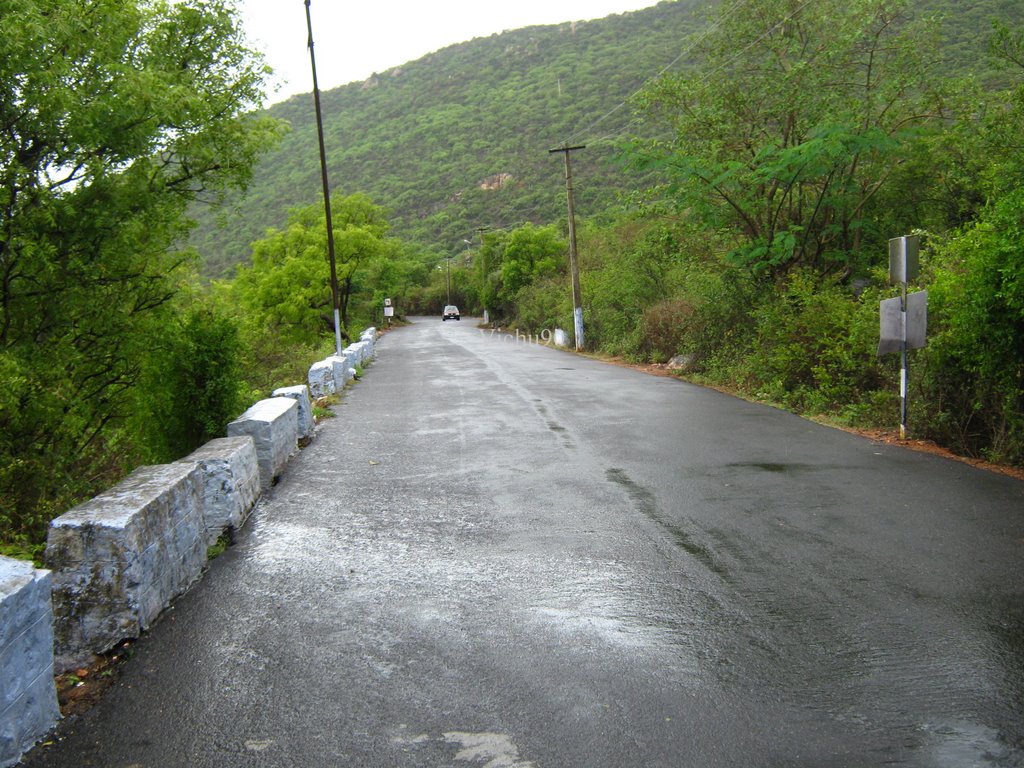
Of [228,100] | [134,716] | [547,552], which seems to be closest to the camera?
[134,716]

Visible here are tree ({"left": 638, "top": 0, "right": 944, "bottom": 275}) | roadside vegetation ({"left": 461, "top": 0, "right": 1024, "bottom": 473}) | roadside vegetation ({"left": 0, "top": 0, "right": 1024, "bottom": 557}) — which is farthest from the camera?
tree ({"left": 638, "top": 0, "right": 944, "bottom": 275})

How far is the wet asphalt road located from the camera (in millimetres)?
3617

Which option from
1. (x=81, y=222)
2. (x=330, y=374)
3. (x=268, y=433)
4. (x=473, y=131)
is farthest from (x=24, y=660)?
(x=473, y=131)

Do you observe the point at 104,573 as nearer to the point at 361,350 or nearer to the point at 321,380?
the point at 321,380

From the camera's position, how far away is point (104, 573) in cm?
466

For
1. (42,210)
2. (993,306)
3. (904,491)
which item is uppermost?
(42,210)

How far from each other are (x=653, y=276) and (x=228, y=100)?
19.8 metres

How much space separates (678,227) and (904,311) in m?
12.5

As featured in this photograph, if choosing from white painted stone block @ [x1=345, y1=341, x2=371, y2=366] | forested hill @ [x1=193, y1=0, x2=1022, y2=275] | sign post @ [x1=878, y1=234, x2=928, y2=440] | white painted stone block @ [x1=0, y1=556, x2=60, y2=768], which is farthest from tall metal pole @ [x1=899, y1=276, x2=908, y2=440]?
forested hill @ [x1=193, y1=0, x2=1022, y2=275]

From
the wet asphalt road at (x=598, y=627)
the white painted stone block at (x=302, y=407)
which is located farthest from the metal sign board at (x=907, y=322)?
the white painted stone block at (x=302, y=407)

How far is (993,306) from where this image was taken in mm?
9242

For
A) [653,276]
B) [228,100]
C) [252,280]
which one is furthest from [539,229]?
[228,100]

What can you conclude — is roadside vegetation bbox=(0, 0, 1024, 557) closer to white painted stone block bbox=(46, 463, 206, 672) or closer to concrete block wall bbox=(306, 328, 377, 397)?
Result: white painted stone block bbox=(46, 463, 206, 672)

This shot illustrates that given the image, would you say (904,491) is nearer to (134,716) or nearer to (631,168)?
(134,716)
